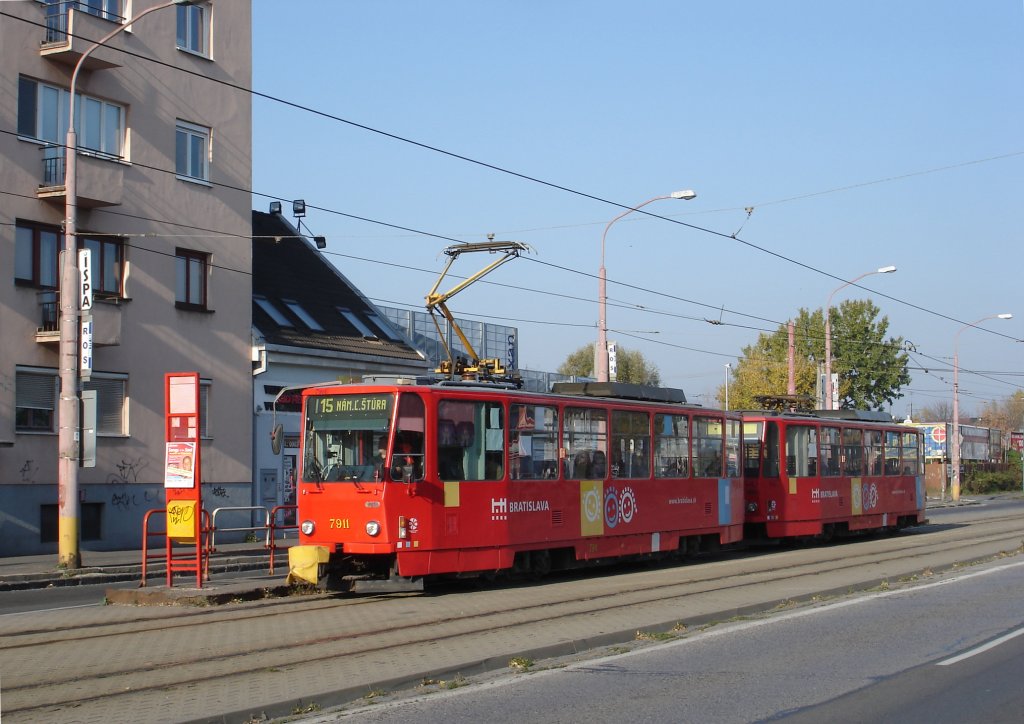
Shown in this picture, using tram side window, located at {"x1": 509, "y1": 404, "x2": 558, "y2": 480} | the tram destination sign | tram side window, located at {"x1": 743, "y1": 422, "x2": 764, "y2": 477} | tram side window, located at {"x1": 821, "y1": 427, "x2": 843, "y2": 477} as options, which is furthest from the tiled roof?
the tram destination sign

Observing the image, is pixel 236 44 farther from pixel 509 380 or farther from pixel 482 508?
pixel 482 508

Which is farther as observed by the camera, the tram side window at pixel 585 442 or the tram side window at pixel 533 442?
the tram side window at pixel 585 442

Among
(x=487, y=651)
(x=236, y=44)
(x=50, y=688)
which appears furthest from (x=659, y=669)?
(x=236, y=44)

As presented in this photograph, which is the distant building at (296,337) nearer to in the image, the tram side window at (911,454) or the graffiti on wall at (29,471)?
the graffiti on wall at (29,471)

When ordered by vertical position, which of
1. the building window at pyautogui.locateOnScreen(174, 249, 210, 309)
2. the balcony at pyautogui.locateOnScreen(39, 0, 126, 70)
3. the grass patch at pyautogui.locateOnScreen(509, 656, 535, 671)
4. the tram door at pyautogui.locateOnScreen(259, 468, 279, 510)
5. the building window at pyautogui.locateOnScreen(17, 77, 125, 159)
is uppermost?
the balcony at pyautogui.locateOnScreen(39, 0, 126, 70)

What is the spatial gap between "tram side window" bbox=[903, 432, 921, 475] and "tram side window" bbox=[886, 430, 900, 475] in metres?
0.54

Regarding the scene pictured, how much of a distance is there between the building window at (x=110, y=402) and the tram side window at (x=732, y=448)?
12.9m

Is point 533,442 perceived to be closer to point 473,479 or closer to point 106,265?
point 473,479

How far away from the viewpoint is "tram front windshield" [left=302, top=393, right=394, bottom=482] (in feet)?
49.0

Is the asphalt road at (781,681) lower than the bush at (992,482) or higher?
higher

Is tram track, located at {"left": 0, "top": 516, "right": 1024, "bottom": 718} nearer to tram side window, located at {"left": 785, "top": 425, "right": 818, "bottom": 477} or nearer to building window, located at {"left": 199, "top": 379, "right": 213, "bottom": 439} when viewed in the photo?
tram side window, located at {"left": 785, "top": 425, "right": 818, "bottom": 477}

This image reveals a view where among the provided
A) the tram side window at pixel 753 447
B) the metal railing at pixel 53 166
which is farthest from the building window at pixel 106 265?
the tram side window at pixel 753 447

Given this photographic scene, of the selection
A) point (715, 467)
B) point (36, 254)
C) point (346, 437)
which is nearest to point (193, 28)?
point (36, 254)

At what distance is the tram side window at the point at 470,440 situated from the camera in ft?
50.5
